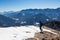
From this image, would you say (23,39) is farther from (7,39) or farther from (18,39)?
(7,39)

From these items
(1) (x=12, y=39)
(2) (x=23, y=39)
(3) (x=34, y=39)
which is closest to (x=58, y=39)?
(3) (x=34, y=39)

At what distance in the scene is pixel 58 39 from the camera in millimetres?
24828

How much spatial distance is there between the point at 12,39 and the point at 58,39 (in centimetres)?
788

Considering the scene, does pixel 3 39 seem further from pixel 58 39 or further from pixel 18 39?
pixel 58 39

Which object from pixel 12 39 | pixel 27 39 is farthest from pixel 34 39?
pixel 12 39

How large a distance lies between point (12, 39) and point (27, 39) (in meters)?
2.61

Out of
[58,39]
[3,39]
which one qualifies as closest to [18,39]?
[3,39]

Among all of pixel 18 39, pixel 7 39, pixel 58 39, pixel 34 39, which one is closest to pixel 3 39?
pixel 7 39

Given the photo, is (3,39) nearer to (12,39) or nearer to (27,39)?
(12,39)

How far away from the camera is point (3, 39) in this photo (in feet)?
86.2

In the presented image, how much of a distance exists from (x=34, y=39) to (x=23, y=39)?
192cm

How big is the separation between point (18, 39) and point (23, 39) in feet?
2.86

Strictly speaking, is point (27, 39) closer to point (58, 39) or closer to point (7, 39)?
point (7, 39)

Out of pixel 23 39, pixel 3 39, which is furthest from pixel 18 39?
pixel 3 39
